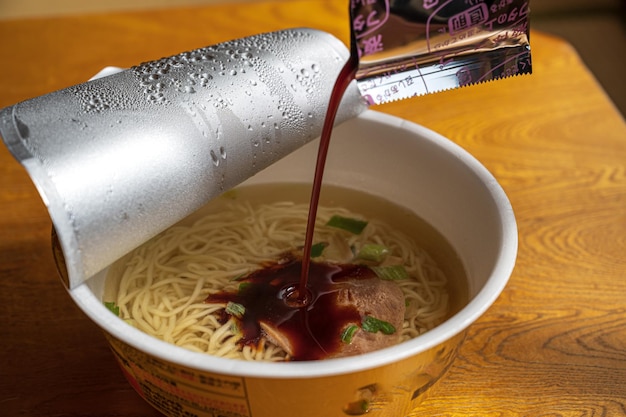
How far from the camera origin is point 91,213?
805mm

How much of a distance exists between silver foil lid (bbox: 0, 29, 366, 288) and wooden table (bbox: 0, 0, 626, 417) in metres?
0.28

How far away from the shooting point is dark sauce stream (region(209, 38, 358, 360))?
0.95 metres

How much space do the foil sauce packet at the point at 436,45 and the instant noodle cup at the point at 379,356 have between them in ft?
0.62

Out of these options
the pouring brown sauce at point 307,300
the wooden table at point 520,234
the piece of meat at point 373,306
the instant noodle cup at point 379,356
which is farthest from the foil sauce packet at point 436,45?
the wooden table at point 520,234

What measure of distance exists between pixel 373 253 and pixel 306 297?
161 mm

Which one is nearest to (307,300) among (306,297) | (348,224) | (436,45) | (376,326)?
(306,297)

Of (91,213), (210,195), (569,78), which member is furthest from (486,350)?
(569,78)

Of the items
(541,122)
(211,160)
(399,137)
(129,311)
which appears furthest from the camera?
(541,122)

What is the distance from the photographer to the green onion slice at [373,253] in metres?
1.15

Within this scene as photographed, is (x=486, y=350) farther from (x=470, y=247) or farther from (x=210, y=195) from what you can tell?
(x=210, y=195)

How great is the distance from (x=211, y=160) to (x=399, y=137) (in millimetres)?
345

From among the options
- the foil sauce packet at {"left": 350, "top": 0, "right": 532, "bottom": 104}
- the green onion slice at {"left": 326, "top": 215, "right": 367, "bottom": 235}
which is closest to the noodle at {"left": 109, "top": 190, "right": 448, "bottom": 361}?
the green onion slice at {"left": 326, "top": 215, "right": 367, "bottom": 235}

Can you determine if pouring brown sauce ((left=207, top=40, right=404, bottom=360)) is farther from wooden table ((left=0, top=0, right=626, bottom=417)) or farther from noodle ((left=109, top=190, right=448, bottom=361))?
wooden table ((left=0, top=0, right=626, bottom=417))

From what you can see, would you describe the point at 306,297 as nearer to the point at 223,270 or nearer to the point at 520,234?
the point at 223,270
